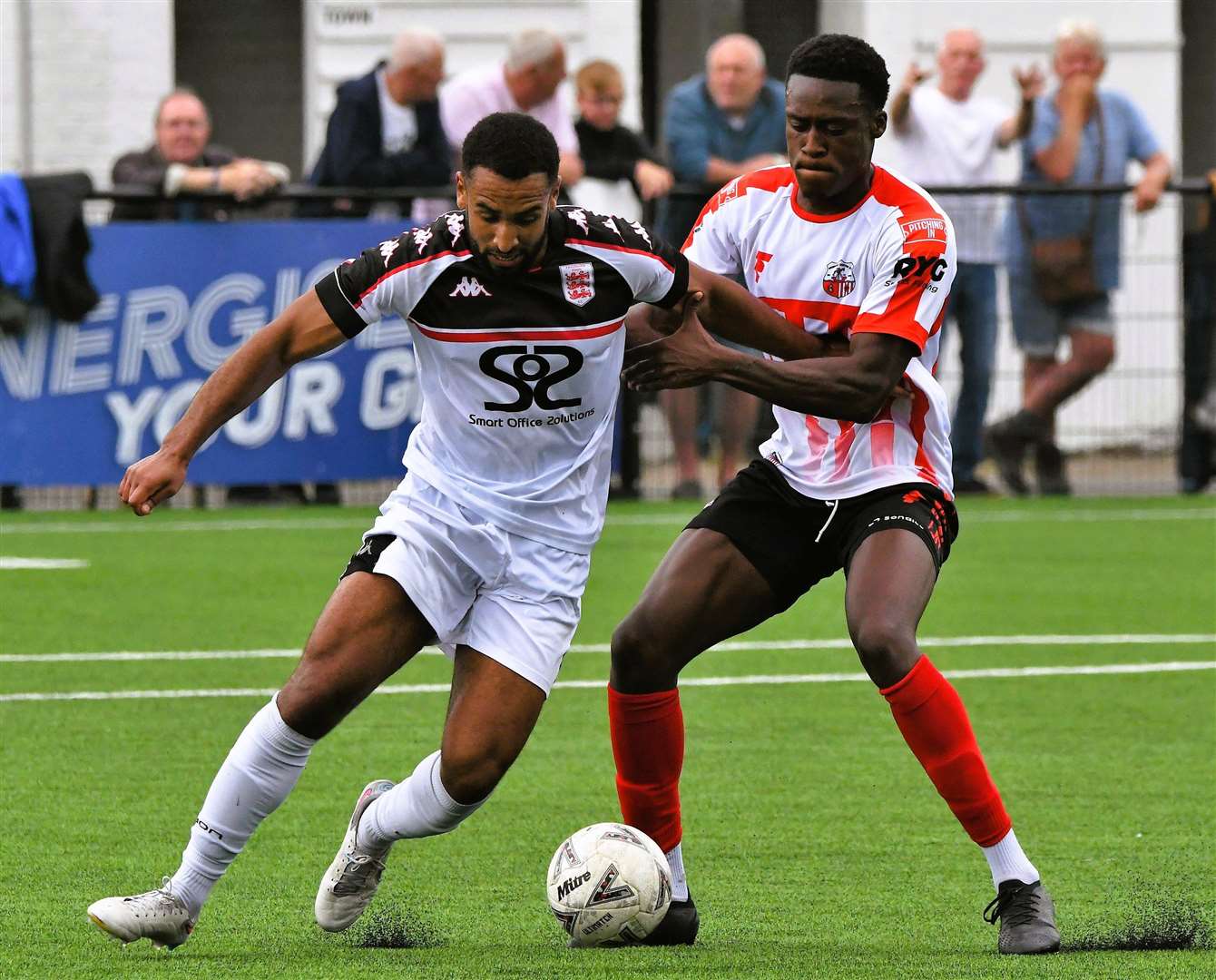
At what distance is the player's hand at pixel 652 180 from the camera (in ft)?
43.1

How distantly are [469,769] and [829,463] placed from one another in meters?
1.21

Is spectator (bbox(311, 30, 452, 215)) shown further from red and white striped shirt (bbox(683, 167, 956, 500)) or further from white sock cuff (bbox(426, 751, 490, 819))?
white sock cuff (bbox(426, 751, 490, 819))

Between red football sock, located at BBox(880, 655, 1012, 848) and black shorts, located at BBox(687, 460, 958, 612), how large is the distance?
410 millimetres

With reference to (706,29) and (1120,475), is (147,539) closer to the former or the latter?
(1120,475)

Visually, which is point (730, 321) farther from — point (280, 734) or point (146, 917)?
point (146, 917)

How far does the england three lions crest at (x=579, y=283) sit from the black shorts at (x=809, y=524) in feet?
2.47

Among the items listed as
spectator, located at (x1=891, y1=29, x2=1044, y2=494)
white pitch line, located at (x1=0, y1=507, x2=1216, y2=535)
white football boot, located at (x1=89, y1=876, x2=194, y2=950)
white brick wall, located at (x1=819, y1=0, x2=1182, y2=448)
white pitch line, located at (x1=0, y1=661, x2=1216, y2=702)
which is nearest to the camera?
white football boot, located at (x1=89, y1=876, x2=194, y2=950)

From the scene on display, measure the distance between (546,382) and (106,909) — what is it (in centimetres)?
150

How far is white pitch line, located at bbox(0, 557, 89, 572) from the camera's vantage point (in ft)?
37.4

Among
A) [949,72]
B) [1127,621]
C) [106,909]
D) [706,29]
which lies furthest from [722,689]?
[706,29]

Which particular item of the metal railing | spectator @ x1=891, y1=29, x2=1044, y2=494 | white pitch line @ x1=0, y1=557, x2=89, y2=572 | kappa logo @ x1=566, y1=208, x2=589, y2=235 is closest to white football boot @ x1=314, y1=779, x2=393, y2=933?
kappa logo @ x1=566, y1=208, x2=589, y2=235

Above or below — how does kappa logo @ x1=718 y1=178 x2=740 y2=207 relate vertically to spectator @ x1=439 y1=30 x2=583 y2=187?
below

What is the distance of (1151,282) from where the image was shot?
47.2 ft

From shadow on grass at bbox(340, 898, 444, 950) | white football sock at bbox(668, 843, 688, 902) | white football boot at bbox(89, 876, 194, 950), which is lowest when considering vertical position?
shadow on grass at bbox(340, 898, 444, 950)
